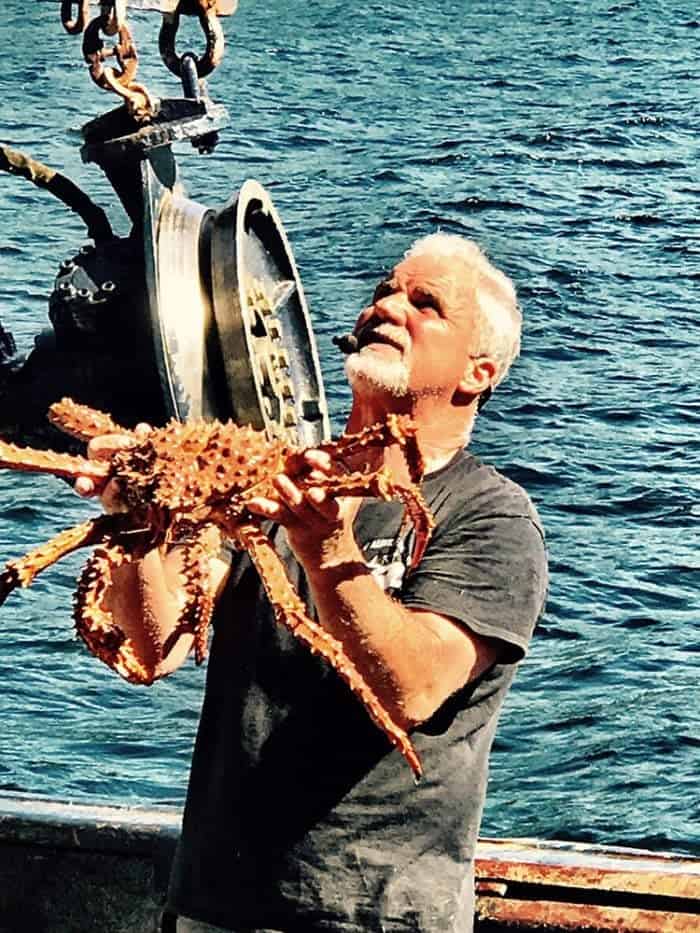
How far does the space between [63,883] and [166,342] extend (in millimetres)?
1553

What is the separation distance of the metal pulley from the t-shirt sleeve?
1.28 meters

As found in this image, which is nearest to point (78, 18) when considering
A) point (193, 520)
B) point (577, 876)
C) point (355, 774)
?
point (193, 520)

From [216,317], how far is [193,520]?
1.49m

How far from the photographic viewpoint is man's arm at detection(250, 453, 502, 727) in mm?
2924

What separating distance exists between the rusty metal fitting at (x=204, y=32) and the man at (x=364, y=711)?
1.29 meters

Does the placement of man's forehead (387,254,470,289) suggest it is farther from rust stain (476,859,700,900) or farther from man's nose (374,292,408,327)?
rust stain (476,859,700,900)

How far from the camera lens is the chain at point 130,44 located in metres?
4.29

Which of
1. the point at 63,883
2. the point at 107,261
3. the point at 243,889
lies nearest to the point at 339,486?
the point at 243,889

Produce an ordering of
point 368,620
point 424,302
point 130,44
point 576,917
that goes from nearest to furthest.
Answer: point 368,620 → point 424,302 → point 130,44 → point 576,917

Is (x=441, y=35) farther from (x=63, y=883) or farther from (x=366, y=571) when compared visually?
(x=366, y=571)

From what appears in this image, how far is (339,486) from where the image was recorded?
2.88 metres

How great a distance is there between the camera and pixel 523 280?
604 inches

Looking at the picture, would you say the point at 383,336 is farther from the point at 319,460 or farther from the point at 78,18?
the point at 78,18

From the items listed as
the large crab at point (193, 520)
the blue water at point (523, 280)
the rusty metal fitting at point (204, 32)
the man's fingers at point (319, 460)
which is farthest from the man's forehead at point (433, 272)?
the blue water at point (523, 280)
